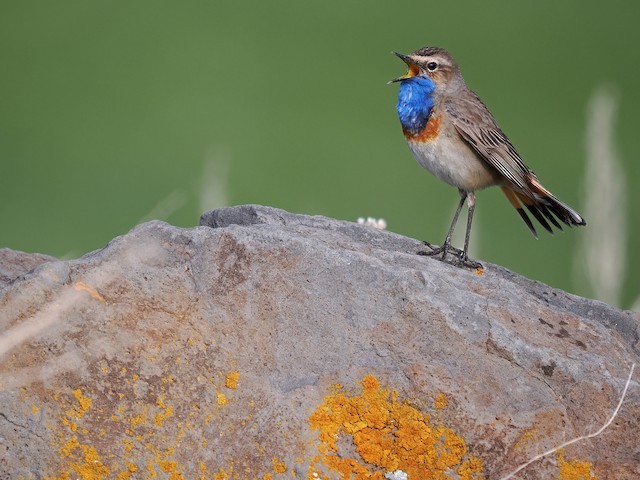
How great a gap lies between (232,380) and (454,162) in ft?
7.22

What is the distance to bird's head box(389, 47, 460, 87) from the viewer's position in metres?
5.89

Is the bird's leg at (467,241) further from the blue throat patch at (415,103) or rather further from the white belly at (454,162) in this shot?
the blue throat patch at (415,103)

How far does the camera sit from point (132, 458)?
3947 mm

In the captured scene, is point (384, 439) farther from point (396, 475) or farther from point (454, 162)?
point (454, 162)

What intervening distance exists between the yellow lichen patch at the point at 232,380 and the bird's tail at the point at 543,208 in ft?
7.41

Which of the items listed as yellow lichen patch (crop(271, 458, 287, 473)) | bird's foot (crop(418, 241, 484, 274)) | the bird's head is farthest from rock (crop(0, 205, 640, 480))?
the bird's head

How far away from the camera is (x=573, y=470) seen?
4.13 metres

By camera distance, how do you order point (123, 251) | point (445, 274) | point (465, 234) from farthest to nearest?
point (465, 234)
point (445, 274)
point (123, 251)

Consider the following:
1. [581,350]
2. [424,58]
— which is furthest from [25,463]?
[424,58]

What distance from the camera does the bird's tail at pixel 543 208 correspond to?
5734 mm

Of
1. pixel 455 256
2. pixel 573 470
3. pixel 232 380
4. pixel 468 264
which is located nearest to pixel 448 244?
pixel 455 256

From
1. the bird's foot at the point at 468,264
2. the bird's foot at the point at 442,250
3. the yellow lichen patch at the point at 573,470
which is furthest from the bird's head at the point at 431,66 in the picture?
the yellow lichen patch at the point at 573,470

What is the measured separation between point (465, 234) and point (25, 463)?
2.72 m

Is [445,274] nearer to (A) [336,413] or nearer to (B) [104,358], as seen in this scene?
(A) [336,413]
